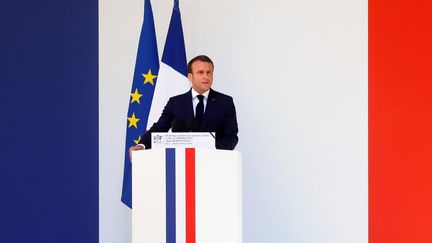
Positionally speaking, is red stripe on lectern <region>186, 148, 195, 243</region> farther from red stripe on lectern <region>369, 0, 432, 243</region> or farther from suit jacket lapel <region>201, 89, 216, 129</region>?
red stripe on lectern <region>369, 0, 432, 243</region>

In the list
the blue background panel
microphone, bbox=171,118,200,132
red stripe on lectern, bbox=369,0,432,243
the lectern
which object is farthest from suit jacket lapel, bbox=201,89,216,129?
the blue background panel

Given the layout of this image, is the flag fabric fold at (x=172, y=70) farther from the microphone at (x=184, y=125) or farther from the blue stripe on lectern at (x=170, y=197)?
the blue stripe on lectern at (x=170, y=197)

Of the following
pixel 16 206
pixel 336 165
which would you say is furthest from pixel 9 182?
pixel 336 165

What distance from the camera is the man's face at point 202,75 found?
3.03 meters

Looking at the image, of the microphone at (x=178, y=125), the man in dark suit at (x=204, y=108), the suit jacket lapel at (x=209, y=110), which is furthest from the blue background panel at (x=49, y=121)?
the microphone at (x=178, y=125)

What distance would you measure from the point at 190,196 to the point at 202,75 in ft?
2.46

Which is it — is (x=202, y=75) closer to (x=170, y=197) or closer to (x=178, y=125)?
(x=178, y=125)

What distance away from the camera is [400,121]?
3566 mm

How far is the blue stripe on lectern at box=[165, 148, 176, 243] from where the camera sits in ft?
8.32

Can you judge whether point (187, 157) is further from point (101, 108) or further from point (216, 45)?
point (101, 108)

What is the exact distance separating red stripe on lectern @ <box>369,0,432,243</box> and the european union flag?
1.43 m

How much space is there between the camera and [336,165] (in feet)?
12.3

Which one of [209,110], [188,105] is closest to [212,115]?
[209,110]

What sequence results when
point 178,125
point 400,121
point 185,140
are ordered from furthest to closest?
point 400,121, point 178,125, point 185,140
